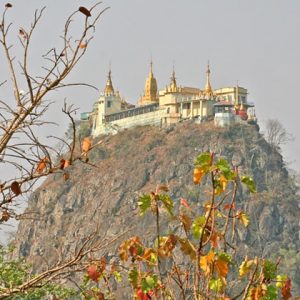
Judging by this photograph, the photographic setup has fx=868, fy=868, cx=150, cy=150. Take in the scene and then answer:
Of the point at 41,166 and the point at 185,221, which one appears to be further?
the point at 185,221

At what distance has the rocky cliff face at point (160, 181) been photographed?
68188 millimetres

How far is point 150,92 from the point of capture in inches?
2972

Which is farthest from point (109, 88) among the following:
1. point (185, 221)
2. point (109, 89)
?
point (185, 221)

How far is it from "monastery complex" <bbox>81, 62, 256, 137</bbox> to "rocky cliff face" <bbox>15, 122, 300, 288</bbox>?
0.94 metres

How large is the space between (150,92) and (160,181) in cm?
852

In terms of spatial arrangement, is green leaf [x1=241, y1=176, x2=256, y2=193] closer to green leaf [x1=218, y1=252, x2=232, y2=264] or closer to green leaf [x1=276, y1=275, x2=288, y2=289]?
green leaf [x1=218, y1=252, x2=232, y2=264]

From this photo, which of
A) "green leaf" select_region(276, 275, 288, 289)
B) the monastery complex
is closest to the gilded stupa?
the monastery complex

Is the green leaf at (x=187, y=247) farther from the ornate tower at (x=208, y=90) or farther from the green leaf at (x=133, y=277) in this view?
the ornate tower at (x=208, y=90)

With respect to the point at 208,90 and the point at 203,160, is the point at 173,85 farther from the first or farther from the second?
the point at 203,160

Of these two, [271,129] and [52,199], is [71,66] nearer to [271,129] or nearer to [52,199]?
[52,199]

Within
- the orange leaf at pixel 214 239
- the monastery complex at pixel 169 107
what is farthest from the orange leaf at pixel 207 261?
the monastery complex at pixel 169 107

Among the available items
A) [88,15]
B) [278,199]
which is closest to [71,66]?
[88,15]

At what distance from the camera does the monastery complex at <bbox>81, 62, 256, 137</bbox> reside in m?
69.8

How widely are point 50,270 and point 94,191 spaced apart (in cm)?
7038
